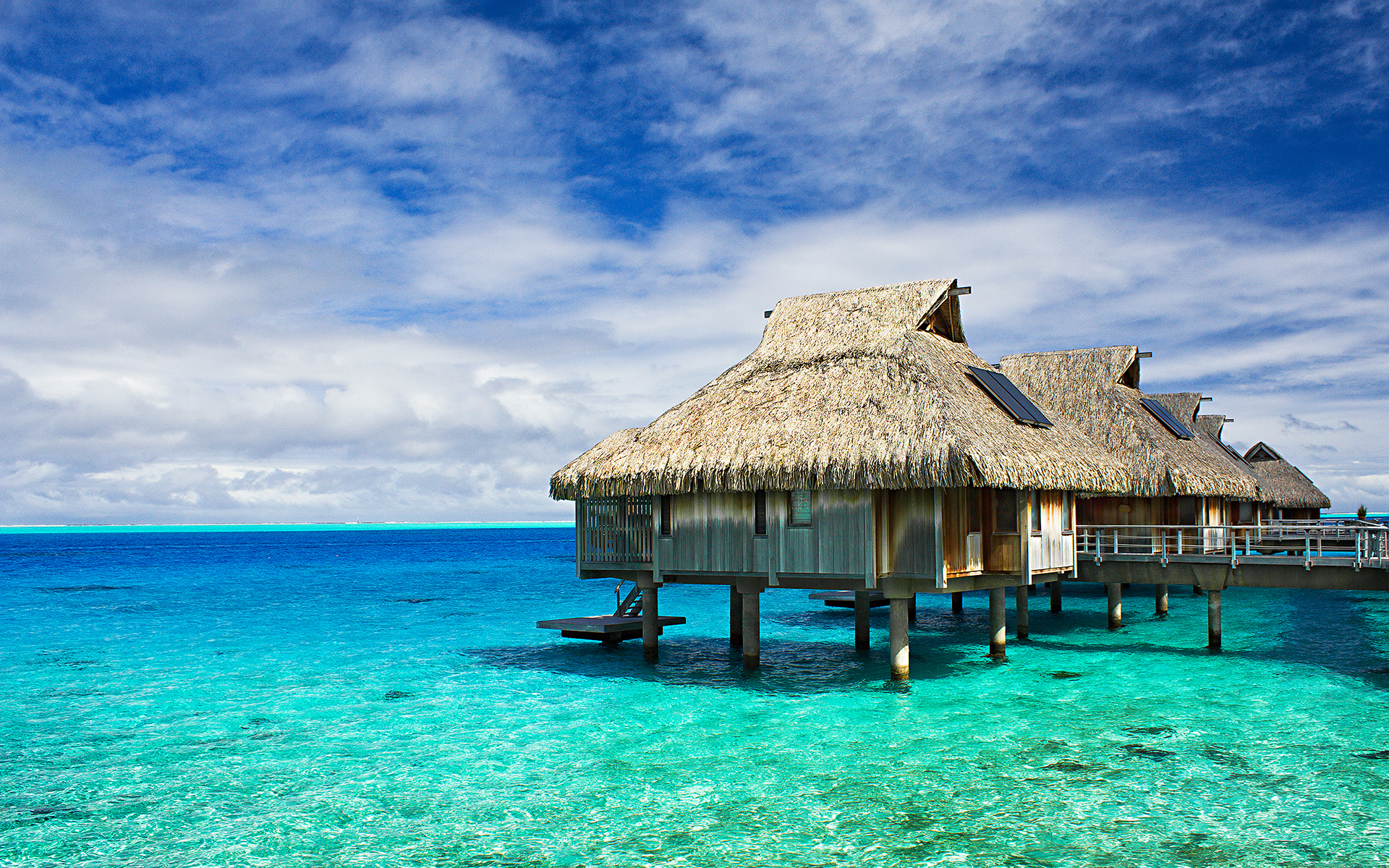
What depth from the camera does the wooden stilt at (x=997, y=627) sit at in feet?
72.0

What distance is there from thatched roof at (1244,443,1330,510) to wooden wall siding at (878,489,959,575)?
40272 mm

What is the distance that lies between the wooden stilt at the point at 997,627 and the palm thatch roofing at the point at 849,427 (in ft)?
10.8

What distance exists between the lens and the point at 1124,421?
28.7 metres

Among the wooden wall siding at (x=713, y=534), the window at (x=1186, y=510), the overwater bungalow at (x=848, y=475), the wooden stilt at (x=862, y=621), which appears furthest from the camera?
the window at (x=1186, y=510)

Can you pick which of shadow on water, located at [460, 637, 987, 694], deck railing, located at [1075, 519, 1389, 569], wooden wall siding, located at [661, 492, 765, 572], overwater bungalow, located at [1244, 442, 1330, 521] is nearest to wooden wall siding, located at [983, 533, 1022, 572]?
shadow on water, located at [460, 637, 987, 694]

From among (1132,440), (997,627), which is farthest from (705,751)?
(1132,440)

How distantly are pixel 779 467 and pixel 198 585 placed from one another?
49.5 m

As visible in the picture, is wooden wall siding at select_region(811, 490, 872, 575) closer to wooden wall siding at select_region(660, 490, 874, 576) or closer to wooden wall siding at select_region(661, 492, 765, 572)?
wooden wall siding at select_region(660, 490, 874, 576)

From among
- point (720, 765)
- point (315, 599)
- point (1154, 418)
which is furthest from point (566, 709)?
point (315, 599)

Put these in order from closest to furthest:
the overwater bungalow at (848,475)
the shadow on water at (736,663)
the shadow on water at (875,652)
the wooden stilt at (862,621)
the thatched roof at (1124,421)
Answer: the overwater bungalow at (848,475) → the shadow on water at (736,663) → the shadow on water at (875,652) → the wooden stilt at (862,621) → the thatched roof at (1124,421)

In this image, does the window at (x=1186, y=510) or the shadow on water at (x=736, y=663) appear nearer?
the shadow on water at (x=736, y=663)

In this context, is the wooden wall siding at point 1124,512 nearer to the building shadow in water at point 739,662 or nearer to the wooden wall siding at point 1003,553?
the building shadow in water at point 739,662

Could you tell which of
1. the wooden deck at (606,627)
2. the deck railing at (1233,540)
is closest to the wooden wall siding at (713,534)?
the wooden deck at (606,627)

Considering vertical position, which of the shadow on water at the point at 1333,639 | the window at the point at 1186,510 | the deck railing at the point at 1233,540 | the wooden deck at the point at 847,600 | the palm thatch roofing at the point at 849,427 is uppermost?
the palm thatch roofing at the point at 849,427
